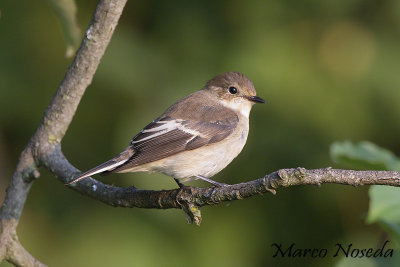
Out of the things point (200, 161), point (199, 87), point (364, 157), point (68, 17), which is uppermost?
point (68, 17)

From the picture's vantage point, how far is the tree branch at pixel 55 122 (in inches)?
122

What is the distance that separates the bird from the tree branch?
Result: 38 cm

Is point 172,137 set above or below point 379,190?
below

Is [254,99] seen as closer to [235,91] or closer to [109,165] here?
[235,91]

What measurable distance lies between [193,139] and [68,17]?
146 cm

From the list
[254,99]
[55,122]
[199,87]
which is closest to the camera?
[55,122]

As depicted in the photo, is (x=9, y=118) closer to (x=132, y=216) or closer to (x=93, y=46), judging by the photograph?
(x=132, y=216)

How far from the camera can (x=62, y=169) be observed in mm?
3270

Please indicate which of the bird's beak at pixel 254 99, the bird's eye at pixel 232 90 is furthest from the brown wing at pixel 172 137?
the bird's eye at pixel 232 90

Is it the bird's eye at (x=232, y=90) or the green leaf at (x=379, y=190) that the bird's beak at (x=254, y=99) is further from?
the green leaf at (x=379, y=190)

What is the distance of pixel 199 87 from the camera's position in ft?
15.9

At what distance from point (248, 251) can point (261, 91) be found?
1426 mm

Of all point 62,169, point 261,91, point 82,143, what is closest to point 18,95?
point 82,143

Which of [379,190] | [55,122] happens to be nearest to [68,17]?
[55,122]
